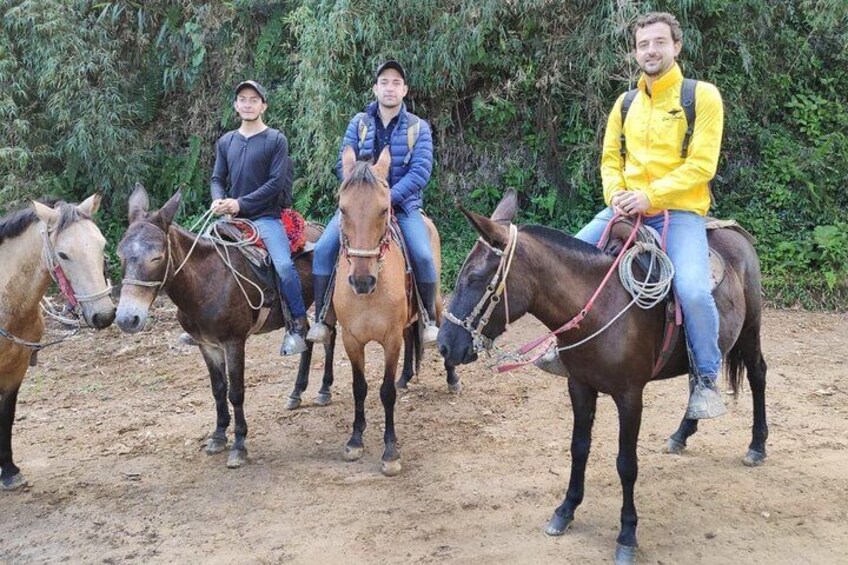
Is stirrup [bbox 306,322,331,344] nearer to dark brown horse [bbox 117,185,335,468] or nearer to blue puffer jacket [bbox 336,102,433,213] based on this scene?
dark brown horse [bbox 117,185,335,468]

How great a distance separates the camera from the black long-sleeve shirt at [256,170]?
5.08 meters

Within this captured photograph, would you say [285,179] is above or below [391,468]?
above

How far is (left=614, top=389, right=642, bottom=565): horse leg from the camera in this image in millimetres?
3406

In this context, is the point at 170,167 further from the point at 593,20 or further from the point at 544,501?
the point at 544,501

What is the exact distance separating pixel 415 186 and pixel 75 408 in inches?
155

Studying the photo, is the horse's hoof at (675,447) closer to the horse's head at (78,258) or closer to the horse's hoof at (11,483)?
the horse's head at (78,258)

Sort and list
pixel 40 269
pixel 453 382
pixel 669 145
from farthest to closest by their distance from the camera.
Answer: pixel 453 382, pixel 40 269, pixel 669 145

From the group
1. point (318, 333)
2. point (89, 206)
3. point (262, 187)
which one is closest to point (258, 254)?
point (262, 187)

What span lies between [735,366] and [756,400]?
0.28 m

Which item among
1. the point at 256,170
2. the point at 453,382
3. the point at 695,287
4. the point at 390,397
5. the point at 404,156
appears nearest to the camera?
the point at 695,287

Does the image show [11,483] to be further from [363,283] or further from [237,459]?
[363,283]

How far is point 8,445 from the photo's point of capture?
14.5 ft

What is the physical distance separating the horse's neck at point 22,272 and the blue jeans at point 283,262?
→ 61.2 inches

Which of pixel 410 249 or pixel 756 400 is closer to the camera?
pixel 756 400
